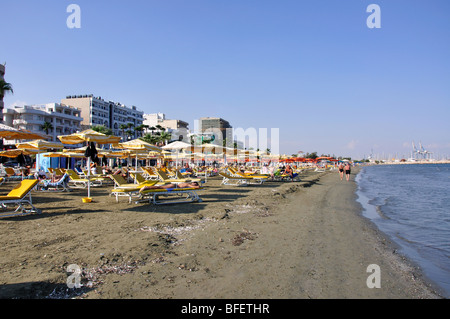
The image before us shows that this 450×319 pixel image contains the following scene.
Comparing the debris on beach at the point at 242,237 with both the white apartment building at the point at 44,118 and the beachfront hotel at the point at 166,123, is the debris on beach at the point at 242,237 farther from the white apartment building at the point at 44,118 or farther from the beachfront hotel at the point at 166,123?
the beachfront hotel at the point at 166,123

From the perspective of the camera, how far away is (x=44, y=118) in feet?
191

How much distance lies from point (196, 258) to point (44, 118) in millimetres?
66165

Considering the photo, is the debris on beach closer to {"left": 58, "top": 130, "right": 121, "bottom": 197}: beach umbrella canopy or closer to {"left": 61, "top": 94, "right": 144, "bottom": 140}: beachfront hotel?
{"left": 58, "top": 130, "right": 121, "bottom": 197}: beach umbrella canopy

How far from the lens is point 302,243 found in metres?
5.34

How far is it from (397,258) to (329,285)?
245cm

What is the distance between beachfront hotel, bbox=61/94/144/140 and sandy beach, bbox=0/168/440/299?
7051 centimetres

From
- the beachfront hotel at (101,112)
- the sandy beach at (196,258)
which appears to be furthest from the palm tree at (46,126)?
the sandy beach at (196,258)

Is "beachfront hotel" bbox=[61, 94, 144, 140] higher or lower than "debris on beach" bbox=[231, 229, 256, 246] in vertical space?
higher

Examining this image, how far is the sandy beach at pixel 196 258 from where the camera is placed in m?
3.26

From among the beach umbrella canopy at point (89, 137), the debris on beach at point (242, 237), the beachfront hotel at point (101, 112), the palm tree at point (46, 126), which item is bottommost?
the debris on beach at point (242, 237)

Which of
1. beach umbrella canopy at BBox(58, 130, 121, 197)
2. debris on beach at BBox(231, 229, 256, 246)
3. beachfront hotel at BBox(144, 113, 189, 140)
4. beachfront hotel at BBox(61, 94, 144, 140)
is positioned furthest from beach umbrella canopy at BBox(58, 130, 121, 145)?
beachfront hotel at BBox(144, 113, 189, 140)

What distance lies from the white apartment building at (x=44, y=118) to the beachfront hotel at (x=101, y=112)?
178 inches

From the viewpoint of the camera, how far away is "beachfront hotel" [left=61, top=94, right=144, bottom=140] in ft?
238

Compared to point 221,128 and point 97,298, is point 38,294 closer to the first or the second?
point 97,298
